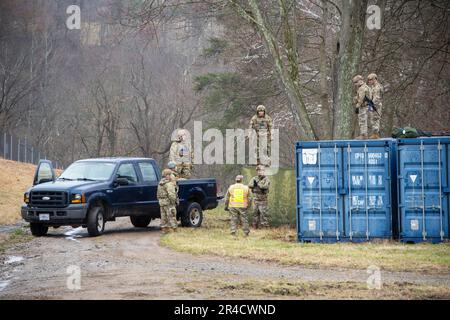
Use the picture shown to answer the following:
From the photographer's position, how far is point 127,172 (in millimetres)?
23031

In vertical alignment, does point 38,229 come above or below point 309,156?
below

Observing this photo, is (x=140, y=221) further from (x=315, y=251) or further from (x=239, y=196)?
(x=315, y=251)

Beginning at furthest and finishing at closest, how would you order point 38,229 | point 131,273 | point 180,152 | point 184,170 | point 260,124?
point 184,170 < point 180,152 < point 260,124 < point 38,229 < point 131,273

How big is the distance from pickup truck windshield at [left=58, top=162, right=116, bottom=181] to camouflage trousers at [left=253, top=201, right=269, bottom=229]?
4.30m

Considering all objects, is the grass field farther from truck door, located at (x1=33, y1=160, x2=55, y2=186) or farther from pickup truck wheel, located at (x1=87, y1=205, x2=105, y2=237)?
truck door, located at (x1=33, y1=160, x2=55, y2=186)

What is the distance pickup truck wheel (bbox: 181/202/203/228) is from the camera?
23984mm

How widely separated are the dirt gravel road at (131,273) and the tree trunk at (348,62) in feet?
21.8

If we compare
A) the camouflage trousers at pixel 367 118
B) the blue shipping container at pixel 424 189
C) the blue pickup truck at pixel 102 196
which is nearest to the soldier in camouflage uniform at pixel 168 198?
the blue pickup truck at pixel 102 196

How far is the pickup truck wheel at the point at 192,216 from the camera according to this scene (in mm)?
23984

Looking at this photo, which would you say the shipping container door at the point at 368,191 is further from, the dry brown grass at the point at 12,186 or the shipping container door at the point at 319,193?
the dry brown grass at the point at 12,186

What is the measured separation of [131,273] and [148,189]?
9.01 m

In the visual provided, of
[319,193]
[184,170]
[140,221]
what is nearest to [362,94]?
[319,193]

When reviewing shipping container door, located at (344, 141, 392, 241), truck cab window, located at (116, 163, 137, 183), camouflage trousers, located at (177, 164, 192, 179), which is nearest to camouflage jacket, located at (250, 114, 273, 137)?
camouflage trousers, located at (177, 164, 192, 179)

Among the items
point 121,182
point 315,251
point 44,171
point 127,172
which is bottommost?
point 315,251
